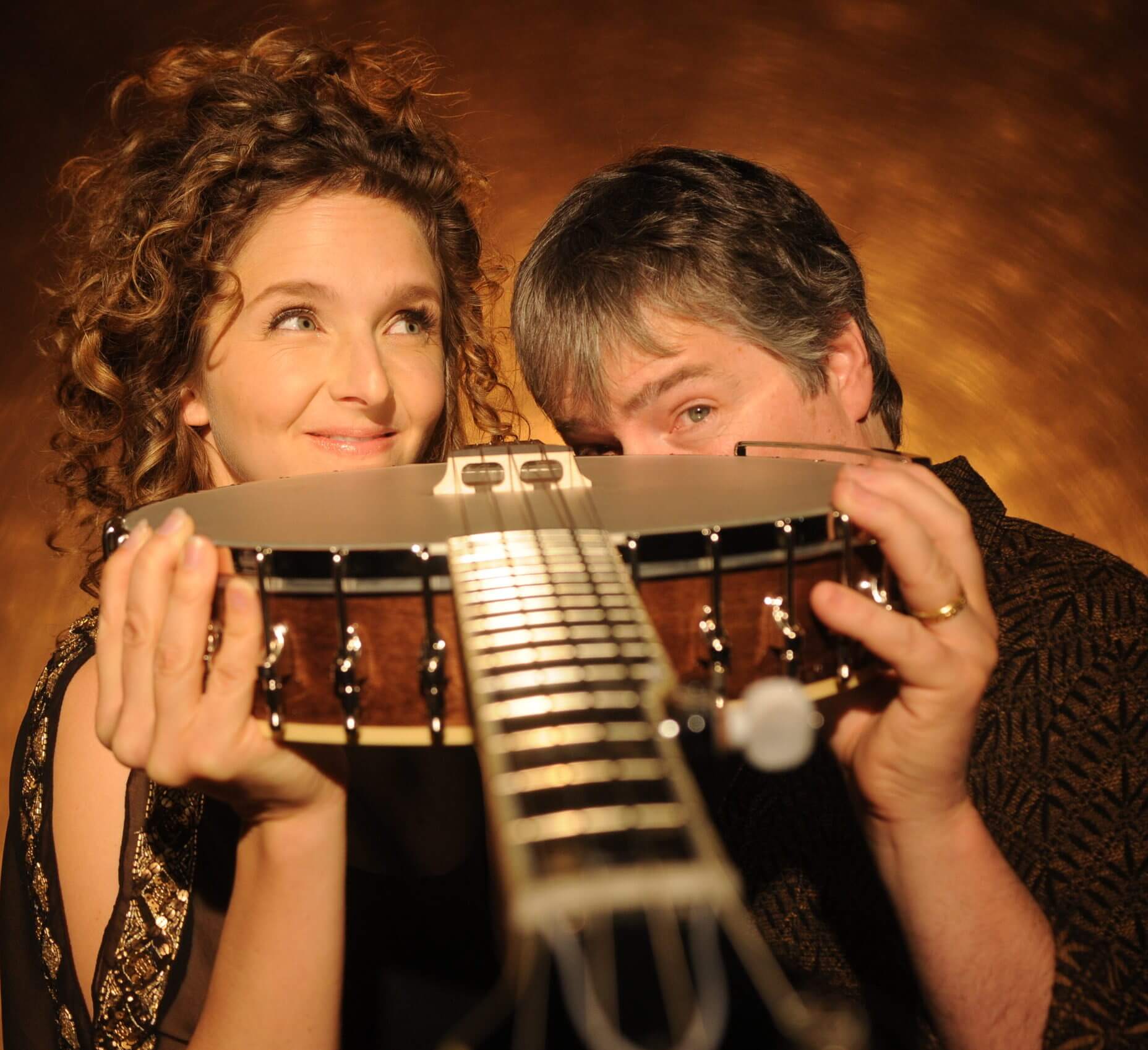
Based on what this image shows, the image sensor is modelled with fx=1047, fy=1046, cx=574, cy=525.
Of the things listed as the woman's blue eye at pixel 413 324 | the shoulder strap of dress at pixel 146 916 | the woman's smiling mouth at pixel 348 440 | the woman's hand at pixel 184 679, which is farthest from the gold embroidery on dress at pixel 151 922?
the woman's blue eye at pixel 413 324

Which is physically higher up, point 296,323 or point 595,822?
point 595,822

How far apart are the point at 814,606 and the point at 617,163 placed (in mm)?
1140

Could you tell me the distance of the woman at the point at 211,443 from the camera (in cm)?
80

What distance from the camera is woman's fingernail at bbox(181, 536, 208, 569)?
0.69 metres

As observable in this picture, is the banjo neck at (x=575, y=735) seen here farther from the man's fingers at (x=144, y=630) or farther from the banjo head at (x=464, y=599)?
the man's fingers at (x=144, y=630)

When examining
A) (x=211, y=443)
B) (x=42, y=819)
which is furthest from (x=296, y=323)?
(x=42, y=819)

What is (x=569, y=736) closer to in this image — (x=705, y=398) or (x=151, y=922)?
(x=151, y=922)

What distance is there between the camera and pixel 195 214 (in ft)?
5.06

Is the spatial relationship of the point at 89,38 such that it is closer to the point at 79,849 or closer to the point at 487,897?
the point at 79,849

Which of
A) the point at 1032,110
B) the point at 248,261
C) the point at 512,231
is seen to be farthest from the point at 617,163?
the point at 1032,110

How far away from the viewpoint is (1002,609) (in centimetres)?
118

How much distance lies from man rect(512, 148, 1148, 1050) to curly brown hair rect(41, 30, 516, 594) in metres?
0.26

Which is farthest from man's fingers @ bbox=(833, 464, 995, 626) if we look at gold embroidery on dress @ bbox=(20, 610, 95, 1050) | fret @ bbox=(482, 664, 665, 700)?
gold embroidery on dress @ bbox=(20, 610, 95, 1050)

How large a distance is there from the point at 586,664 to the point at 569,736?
65mm
